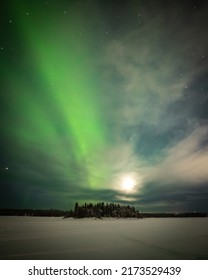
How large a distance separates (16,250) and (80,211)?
54808 mm

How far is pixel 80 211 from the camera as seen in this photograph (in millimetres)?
63031

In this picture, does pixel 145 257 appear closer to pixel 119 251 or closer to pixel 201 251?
pixel 119 251

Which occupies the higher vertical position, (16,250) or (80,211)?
(80,211)

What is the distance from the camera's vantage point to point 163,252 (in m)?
9.77

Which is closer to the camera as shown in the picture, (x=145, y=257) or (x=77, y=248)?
(x=145, y=257)
